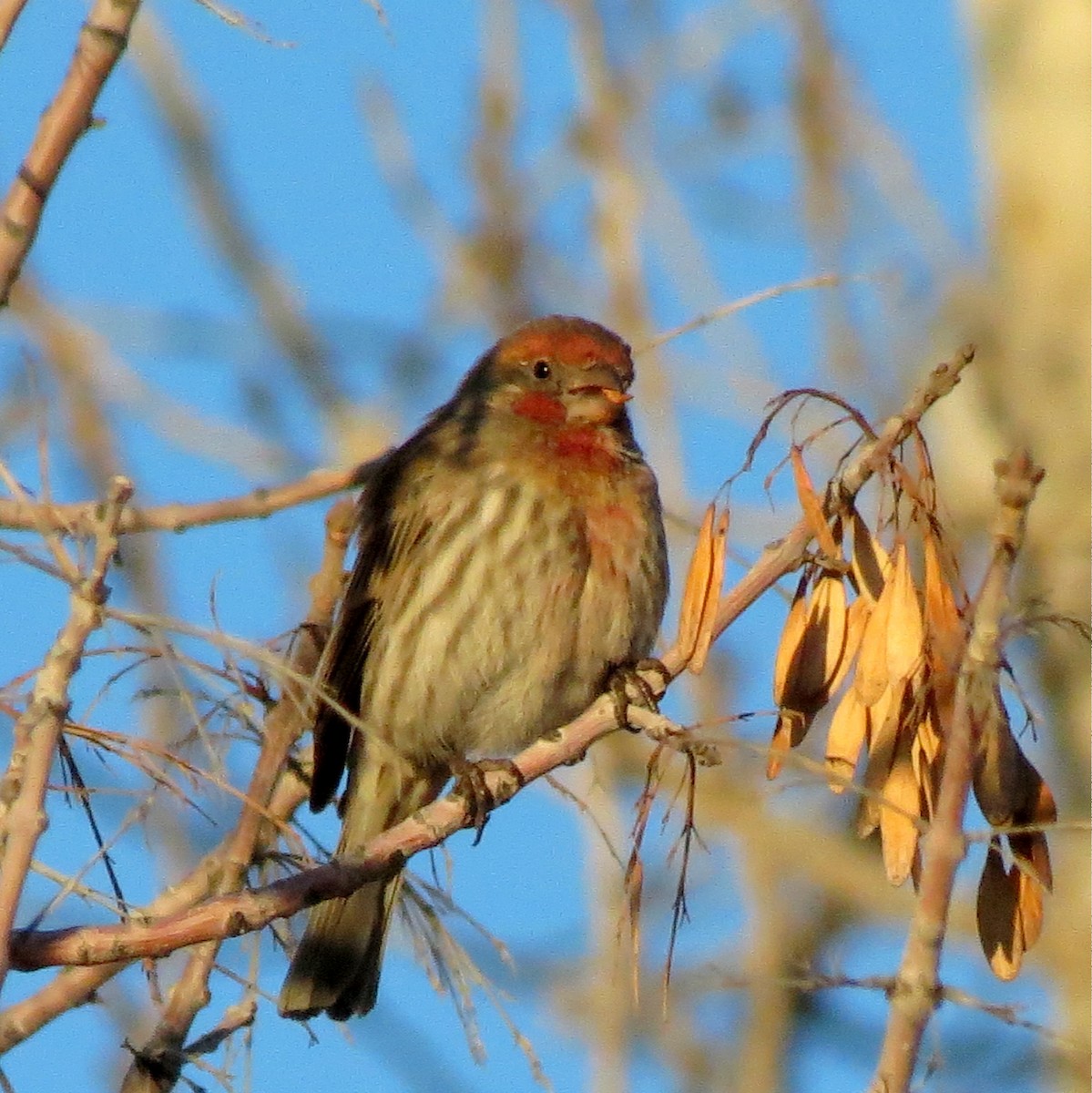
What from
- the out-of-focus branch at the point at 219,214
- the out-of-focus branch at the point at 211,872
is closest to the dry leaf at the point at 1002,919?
the out-of-focus branch at the point at 211,872

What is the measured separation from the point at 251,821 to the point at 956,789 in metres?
1.71

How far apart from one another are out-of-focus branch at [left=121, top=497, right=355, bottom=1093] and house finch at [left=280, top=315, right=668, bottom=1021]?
0.95 metres

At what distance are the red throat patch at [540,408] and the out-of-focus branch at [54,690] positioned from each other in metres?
3.24

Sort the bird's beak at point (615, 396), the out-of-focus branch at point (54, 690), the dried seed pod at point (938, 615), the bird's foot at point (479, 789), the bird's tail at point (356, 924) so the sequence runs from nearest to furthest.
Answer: the out-of-focus branch at point (54, 690) < the dried seed pod at point (938, 615) < the bird's foot at point (479, 789) < the bird's tail at point (356, 924) < the bird's beak at point (615, 396)

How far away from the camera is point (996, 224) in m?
12.0

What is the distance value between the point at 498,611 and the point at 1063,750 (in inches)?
232

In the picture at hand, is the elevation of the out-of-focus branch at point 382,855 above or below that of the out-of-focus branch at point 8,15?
below

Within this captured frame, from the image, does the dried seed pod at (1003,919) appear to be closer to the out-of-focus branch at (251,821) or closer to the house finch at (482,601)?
the out-of-focus branch at (251,821)

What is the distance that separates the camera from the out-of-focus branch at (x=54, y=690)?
2545mm

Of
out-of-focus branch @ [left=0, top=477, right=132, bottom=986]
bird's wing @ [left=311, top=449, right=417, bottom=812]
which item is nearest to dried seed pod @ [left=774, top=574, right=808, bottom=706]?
out-of-focus branch @ [left=0, top=477, right=132, bottom=986]

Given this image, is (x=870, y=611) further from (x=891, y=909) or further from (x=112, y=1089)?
(x=891, y=909)

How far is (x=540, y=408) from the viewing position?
5895 mm

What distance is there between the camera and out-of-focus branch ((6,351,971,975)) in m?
2.87

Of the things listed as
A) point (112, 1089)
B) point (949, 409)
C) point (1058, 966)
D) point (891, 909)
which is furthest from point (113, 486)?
point (949, 409)
